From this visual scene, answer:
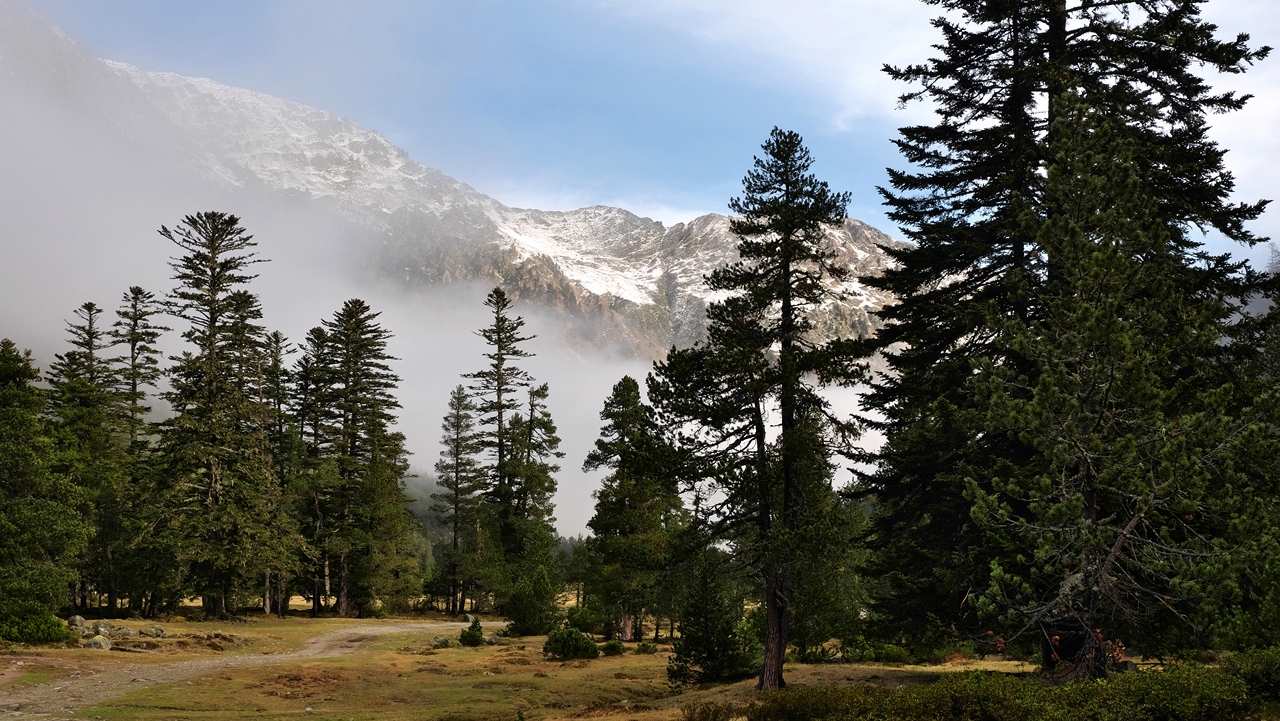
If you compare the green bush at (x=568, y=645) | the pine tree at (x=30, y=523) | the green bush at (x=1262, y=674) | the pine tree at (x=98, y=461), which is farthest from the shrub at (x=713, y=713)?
the pine tree at (x=98, y=461)

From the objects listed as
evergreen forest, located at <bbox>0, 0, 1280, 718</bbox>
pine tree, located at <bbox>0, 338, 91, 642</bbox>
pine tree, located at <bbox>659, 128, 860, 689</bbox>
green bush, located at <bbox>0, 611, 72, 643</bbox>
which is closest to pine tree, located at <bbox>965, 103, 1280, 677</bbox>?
evergreen forest, located at <bbox>0, 0, 1280, 718</bbox>

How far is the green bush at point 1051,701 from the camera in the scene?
921 centimetres

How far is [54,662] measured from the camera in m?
20.0

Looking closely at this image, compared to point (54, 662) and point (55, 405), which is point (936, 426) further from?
point (55, 405)

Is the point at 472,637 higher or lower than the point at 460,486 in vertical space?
lower

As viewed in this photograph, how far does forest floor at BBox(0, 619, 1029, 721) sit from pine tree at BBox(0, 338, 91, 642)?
192 cm

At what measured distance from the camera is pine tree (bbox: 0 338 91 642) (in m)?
23.1

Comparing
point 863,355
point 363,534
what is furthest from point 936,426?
point 363,534

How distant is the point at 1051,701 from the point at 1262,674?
8.73 feet

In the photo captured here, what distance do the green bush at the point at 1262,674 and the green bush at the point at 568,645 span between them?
75.1 ft

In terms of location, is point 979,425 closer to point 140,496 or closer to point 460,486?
point 140,496

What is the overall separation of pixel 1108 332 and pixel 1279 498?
421 centimetres

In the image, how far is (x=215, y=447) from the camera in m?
35.9

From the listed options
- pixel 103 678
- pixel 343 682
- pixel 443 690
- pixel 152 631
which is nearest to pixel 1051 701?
pixel 443 690
